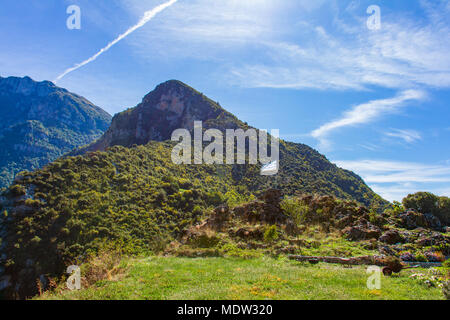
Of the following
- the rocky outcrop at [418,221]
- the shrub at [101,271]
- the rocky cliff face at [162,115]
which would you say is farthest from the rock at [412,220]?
the rocky cliff face at [162,115]

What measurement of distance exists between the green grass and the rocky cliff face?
325ft

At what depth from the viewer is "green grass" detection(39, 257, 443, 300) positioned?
27.6ft

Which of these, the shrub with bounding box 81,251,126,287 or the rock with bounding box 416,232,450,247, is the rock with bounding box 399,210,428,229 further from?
the shrub with bounding box 81,251,126,287

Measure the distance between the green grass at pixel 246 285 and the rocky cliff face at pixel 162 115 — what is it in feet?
325

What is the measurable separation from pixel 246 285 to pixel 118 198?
145 ft

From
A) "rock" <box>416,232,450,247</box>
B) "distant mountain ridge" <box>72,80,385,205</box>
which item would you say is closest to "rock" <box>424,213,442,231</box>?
"rock" <box>416,232,450,247</box>

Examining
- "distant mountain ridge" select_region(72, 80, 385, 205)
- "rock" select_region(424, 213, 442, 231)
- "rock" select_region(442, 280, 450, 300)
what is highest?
"distant mountain ridge" select_region(72, 80, 385, 205)

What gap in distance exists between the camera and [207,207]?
57.6 m

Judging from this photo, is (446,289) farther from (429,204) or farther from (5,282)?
(5,282)

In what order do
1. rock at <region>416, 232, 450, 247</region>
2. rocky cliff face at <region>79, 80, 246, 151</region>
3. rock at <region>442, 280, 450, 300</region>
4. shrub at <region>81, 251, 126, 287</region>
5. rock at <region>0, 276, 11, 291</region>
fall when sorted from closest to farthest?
rock at <region>442, 280, 450, 300</region> < shrub at <region>81, 251, 126, 287</region> < rock at <region>416, 232, 450, 247</region> < rock at <region>0, 276, 11, 291</region> < rocky cliff face at <region>79, 80, 246, 151</region>

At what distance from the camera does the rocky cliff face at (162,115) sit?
117750mm

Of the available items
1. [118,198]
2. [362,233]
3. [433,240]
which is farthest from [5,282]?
[433,240]

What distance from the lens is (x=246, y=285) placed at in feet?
31.4
